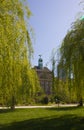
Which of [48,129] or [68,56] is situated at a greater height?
[68,56]

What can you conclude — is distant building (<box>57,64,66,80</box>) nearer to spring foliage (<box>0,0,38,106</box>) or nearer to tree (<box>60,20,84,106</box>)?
tree (<box>60,20,84,106</box>)

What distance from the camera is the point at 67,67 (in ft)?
56.1

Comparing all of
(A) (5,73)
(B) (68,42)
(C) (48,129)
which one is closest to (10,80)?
(A) (5,73)

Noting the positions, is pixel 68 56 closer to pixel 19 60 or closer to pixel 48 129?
pixel 48 129

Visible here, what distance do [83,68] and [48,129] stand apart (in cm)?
356

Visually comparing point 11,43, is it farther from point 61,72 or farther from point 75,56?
point 61,72

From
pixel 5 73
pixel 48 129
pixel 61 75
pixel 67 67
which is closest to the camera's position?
pixel 5 73

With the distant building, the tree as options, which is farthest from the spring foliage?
the distant building

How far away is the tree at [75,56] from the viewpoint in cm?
1619

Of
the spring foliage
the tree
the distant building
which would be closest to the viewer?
the spring foliage

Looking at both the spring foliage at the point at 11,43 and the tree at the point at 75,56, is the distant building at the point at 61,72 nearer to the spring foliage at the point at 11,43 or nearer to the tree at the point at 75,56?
the tree at the point at 75,56

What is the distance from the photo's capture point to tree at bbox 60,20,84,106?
1619 cm

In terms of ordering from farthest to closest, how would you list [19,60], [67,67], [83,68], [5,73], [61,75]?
[61,75] → [67,67] → [83,68] → [19,60] → [5,73]

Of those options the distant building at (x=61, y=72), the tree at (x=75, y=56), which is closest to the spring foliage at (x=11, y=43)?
the tree at (x=75, y=56)
